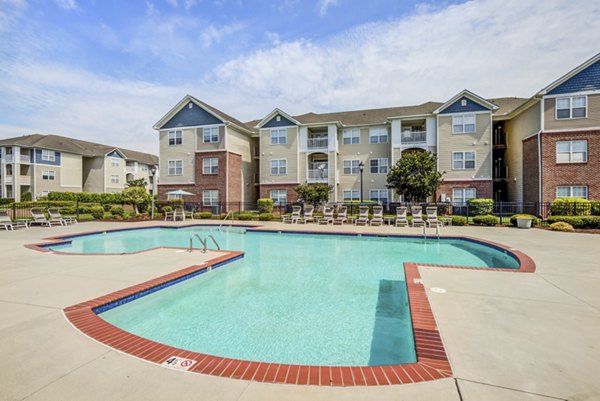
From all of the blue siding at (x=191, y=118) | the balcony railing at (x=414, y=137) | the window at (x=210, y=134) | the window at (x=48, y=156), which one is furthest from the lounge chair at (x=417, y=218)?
the window at (x=48, y=156)

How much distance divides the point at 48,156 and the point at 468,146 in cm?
4568

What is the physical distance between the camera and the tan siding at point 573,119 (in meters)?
19.4

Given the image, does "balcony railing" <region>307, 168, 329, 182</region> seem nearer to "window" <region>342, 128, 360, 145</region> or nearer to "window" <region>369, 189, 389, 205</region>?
"window" <region>342, 128, 360, 145</region>

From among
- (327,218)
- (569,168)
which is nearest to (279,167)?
(327,218)

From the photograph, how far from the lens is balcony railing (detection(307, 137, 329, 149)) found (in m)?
27.5

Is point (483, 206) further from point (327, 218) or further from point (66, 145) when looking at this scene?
point (66, 145)

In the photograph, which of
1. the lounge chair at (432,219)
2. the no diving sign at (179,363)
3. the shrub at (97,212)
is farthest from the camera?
the shrub at (97,212)

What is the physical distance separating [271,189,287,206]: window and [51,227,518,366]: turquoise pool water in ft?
57.0

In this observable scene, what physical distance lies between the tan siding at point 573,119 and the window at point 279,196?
19676 millimetres

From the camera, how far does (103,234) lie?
15430mm

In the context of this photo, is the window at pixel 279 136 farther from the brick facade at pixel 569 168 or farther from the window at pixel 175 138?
the brick facade at pixel 569 168

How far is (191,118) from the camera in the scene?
28516mm

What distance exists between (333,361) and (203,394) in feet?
→ 6.37

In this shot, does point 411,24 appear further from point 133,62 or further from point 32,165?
point 32,165
